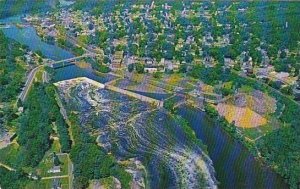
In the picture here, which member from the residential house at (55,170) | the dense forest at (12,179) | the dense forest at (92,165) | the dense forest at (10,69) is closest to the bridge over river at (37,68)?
the dense forest at (10,69)

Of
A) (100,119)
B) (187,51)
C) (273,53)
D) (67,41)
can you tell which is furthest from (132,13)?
(100,119)

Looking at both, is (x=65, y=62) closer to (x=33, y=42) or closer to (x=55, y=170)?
(x=33, y=42)

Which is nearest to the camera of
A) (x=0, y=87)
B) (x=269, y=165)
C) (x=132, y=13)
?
(x=269, y=165)

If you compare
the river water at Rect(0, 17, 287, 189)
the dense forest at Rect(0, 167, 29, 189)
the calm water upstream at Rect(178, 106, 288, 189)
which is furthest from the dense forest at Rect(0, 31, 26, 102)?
the calm water upstream at Rect(178, 106, 288, 189)

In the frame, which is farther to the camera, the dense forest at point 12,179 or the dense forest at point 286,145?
the dense forest at point 286,145

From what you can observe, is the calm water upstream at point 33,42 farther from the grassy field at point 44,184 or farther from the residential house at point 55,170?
the grassy field at point 44,184

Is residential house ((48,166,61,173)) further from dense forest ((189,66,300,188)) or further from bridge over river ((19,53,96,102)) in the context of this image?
dense forest ((189,66,300,188))

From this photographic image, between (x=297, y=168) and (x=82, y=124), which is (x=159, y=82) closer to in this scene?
(x=82, y=124)

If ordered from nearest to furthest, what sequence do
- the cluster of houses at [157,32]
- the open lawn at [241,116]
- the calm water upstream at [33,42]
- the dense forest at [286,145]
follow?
the dense forest at [286,145] < the open lawn at [241,116] < the cluster of houses at [157,32] < the calm water upstream at [33,42]
